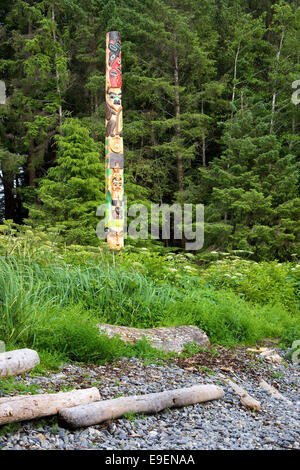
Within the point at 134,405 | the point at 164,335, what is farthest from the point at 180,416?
the point at 164,335

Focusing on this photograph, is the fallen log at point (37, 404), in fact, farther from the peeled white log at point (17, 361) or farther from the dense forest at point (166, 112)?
the dense forest at point (166, 112)

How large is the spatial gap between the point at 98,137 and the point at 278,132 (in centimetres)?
733

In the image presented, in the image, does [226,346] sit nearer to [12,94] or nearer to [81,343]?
[81,343]

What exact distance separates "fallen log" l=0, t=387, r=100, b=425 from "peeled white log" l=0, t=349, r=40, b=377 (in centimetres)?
67

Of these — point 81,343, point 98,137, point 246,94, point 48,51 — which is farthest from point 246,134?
point 81,343

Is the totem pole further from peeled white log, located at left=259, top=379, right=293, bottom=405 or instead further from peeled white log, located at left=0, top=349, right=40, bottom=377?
peeled white log, located at left=0, top=349, right=40, bottom=377

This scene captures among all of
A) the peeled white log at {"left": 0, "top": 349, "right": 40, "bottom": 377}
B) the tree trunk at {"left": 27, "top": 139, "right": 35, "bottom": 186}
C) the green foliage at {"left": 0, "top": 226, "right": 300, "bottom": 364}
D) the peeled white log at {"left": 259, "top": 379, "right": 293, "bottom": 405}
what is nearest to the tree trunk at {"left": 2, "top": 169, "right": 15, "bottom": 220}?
the tree trunk at {"left": 27, "top": 139, "right": 35, "bottom": 186}

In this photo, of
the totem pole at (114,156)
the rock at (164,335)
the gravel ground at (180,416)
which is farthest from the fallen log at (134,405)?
the totem pole at (114,156)

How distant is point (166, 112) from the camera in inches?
715

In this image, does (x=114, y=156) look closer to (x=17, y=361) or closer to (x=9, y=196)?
(x=17, y=361)

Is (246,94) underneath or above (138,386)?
above

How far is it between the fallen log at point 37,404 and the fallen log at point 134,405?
0.09 metres

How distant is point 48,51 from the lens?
16.7 metres

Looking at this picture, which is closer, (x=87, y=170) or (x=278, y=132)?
(x=87, y=170)
